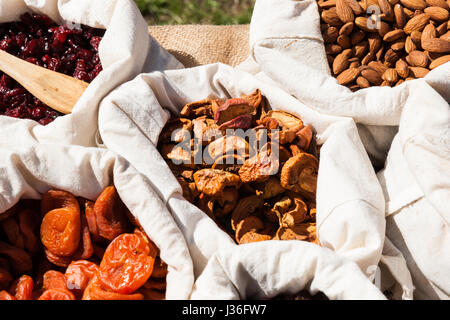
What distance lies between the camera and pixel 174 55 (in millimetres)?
2342

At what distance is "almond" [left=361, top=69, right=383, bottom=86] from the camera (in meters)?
1.96

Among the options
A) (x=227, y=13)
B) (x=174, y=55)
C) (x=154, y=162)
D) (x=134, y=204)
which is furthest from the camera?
(x=227, y=13)

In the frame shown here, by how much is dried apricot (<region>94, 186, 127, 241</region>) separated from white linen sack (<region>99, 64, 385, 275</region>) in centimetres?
16

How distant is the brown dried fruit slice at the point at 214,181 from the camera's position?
1.65 meters

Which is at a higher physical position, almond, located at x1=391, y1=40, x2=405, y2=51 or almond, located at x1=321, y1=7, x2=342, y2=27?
almond, located at x1=321, y1=7, x2=342, y2=27

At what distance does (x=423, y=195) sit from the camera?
1633mm

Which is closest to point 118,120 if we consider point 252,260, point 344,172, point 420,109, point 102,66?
point 102,66

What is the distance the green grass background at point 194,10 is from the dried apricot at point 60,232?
79.1 inches

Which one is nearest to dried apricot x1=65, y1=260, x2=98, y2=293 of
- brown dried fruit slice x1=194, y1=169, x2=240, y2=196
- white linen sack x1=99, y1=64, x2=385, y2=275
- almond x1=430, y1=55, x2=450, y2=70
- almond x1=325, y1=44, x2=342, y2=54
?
white linen sack x1=99, y1=64, x2=385, y2=275

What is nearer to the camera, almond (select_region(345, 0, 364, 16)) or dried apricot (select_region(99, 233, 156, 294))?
dried apricot (select_region(99, 233, 156, 294))

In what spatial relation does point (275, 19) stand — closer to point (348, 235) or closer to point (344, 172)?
point (344, 172)

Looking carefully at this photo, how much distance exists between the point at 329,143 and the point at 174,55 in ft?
3.29

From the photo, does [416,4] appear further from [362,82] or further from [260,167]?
[260,167]

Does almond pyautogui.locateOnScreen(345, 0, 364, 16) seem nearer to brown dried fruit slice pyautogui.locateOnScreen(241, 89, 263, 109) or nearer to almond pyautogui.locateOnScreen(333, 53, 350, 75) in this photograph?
almond pyautogui.locateOnScreen(333, 53, 350, 75)
